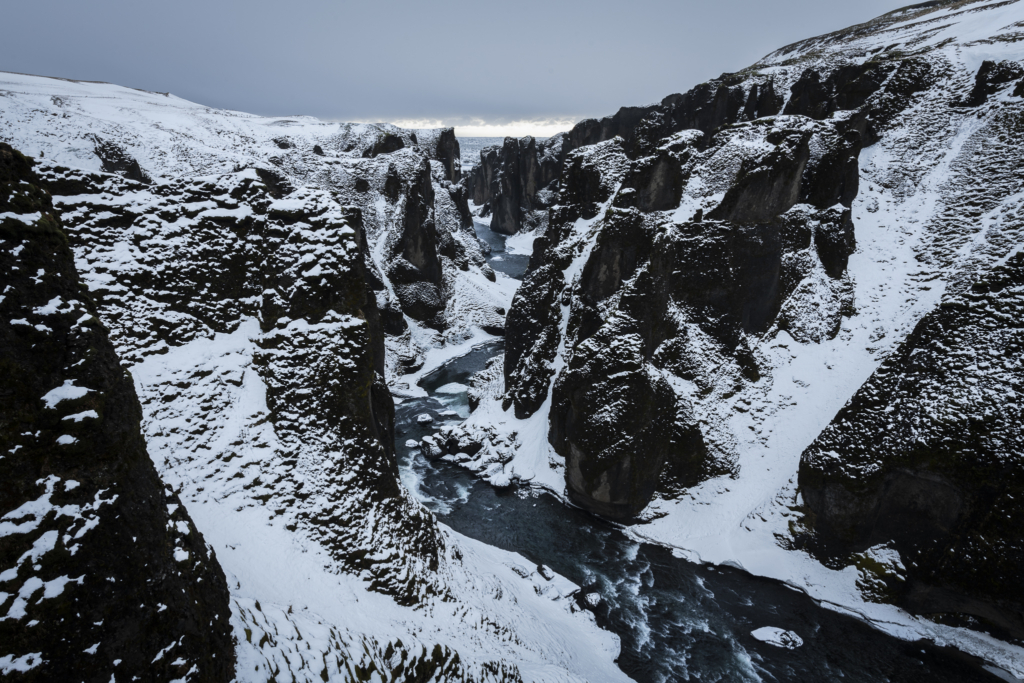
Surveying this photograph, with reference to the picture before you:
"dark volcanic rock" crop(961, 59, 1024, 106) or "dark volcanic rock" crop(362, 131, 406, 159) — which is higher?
"dark volcanic rock" crop(961, 59, 1024, 106)

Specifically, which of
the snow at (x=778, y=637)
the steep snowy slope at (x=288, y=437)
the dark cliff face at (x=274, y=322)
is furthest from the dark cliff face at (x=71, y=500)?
the snow at (x=778, y=637)

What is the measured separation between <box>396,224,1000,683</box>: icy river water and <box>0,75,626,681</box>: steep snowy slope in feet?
10.2

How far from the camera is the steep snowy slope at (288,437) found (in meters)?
14.6

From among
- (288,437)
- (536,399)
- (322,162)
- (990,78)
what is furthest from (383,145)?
(990,78)

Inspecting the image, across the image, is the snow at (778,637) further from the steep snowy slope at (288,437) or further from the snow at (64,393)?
the snow at (64,393)

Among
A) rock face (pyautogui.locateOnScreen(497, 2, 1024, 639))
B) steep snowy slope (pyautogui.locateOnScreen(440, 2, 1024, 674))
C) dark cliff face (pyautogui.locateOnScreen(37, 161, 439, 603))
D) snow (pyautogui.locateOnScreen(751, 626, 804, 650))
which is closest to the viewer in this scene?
dark cliff face (pyautogui.locateOnScreen(37, 161, 439, 603))

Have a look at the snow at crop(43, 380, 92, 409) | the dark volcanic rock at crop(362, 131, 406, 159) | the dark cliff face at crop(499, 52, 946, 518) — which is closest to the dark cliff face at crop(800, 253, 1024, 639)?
the dark cliff face at crop(499, 52, 946, 518)

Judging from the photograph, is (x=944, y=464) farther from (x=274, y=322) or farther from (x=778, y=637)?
(x=274, y=322)

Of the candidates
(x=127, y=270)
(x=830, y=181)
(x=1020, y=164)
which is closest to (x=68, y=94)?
(x=127, y=270)

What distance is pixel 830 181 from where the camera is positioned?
38.5 metres

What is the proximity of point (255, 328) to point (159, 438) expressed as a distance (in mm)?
5248

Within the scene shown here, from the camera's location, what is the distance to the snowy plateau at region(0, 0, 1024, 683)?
29.7ft

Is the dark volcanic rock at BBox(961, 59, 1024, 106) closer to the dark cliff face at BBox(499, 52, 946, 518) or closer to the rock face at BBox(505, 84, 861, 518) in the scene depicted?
the dark cliff face at BBox(499, 52, 946, 518)

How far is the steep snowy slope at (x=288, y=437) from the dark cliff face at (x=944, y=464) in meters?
16.9
